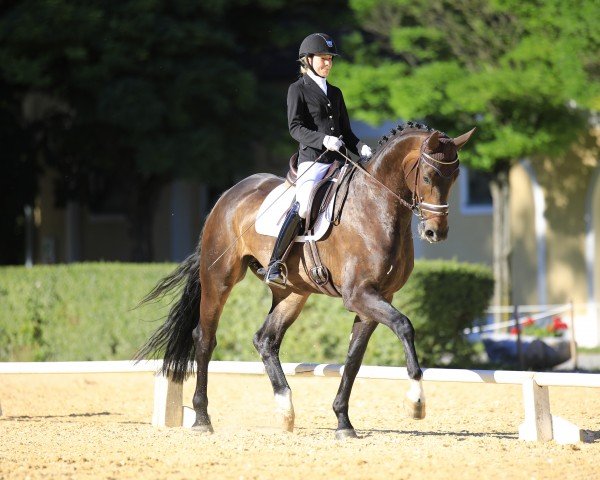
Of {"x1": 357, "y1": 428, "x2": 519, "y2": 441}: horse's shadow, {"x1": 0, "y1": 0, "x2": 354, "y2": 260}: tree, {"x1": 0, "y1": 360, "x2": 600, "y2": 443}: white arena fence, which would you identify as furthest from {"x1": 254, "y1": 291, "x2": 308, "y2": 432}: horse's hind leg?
{"x1": 0, "y1": 0, "x2": 354, "y2": 260}: tree

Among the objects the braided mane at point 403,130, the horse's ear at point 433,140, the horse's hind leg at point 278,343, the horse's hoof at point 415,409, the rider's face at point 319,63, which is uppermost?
the rider's face at point 319,63

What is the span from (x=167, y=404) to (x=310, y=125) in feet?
9.32

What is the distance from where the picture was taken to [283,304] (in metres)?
9.41

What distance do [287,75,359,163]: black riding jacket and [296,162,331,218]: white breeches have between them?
0.10m

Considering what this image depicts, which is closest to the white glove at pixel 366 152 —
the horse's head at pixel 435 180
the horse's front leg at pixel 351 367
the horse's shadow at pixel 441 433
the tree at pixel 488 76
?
the horse's head at pixel 435 180

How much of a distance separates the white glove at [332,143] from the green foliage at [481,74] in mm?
7719

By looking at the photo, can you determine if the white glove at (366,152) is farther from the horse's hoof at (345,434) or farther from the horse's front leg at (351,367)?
the horse's hoof at (345,434)

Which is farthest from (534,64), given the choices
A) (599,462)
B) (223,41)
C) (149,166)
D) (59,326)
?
(599,462)

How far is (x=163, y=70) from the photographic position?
61.8 ft

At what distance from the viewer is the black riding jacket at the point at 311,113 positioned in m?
8.66

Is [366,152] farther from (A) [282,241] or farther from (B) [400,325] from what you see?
(B) [400,325]

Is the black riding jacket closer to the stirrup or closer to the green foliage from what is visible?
the stirrup

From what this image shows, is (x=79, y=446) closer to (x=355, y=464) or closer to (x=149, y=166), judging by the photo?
(x=355, y=464)

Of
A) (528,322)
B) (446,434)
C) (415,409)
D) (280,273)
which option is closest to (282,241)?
(280,273)
